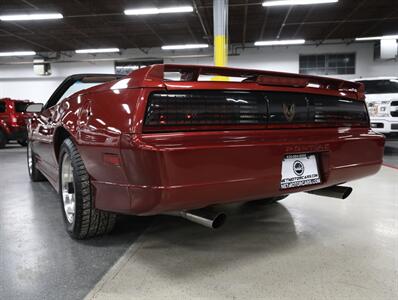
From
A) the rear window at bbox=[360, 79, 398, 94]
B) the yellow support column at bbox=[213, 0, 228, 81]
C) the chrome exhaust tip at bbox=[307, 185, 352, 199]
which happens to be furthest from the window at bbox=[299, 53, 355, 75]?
the chrome exhaust tip at bbox=[307, 185, 352, 199]

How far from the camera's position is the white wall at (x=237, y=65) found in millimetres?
15477

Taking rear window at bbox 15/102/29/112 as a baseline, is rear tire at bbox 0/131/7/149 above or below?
below

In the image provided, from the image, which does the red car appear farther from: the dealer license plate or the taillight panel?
the dealer license plate

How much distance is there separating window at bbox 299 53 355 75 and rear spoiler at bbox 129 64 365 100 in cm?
1453

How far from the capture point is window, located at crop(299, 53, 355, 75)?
15.6 metres

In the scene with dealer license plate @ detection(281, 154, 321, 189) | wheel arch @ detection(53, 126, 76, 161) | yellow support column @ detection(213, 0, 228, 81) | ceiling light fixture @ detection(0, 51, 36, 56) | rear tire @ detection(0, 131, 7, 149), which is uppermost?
ceiling light fixture @ detection(0, 51, 36, 56)

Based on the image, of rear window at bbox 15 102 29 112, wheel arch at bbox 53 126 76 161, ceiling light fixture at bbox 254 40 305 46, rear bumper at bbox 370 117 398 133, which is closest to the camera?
wheel arch at bbox 53 126 76 161

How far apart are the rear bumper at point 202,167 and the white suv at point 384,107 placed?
228 inches

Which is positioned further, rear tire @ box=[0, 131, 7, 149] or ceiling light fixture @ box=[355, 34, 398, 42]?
ceiling light fixture @ box=[355, 34, 398, 42]

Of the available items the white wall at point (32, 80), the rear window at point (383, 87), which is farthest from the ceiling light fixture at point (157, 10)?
the white wall at point (32, 80)

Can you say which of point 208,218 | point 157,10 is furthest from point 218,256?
point 157,10

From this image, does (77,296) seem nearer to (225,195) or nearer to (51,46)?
(225,195)

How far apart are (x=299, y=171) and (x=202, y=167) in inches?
25.1

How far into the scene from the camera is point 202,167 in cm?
148
